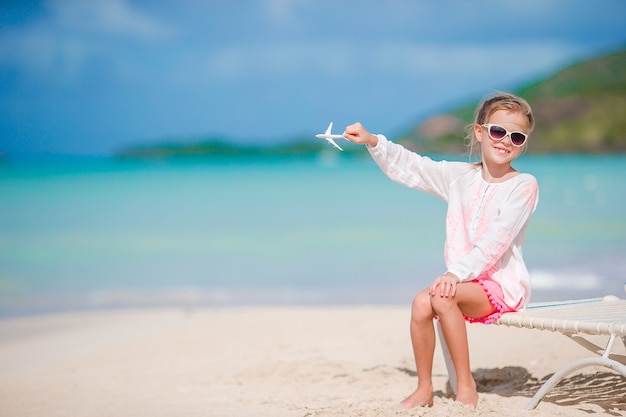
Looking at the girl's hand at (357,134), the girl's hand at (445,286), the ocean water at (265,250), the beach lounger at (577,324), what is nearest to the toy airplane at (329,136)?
the girl's hand at (357,134)

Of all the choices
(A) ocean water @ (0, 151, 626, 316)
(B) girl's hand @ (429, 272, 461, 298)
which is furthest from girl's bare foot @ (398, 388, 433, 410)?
(A) ocean water @ (0, 151, 626, 316)

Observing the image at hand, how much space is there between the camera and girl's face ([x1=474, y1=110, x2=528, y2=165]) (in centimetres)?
389

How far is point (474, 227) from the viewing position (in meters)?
3.92

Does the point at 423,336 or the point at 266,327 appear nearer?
the point at 423,336

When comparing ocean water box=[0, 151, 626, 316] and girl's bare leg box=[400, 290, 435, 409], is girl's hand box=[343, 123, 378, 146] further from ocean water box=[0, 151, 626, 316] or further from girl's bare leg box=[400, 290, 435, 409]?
ocean water box=[0, 151, 626, 316]

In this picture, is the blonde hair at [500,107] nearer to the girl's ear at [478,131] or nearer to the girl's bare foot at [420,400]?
the girl's ear at [478,131]

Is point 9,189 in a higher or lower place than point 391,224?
higher

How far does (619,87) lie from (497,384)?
259 feet

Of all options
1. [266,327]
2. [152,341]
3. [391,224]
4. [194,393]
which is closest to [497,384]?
[194,393]

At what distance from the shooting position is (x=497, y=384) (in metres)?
4.59

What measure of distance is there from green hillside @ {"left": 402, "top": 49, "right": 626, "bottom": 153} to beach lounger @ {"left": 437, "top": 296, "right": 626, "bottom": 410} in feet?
191

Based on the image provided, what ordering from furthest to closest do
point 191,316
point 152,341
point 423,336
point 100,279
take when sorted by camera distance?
point 100,279
point 191,316
point 152,341
point 423,336

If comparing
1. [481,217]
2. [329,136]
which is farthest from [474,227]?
[329,136]

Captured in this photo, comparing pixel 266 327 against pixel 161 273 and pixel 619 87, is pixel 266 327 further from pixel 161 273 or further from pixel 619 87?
pixel 619 87
